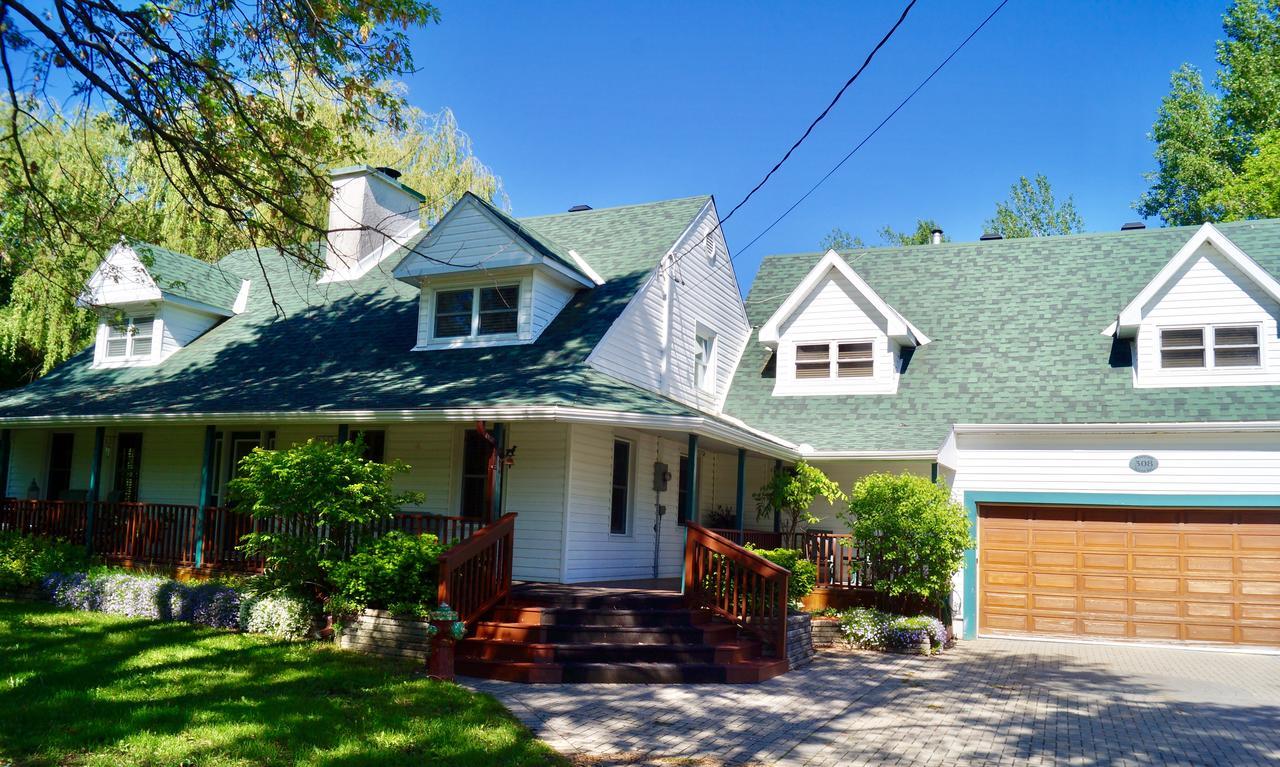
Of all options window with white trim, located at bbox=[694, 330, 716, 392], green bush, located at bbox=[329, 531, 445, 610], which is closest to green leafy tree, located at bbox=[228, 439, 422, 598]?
green bush, located at bbox=[329, 531, 445, 610]

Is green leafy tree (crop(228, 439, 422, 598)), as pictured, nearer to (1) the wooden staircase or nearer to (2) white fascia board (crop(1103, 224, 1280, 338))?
(1) the wooden staircase

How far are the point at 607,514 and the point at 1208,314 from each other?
10590 mm

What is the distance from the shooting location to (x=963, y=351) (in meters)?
18.5

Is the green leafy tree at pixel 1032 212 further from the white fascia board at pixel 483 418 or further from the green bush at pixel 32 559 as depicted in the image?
the green bush at pixel 32 559

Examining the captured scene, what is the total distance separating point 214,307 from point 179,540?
20.7ft

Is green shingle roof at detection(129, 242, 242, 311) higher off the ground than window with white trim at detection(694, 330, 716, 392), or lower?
higher

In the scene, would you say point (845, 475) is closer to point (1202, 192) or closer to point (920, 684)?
point (920, 684)

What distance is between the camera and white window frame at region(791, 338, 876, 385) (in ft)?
61.1

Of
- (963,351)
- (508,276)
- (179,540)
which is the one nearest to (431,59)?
(508,276)

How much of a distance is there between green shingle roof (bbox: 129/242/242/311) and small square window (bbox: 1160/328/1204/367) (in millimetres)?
17271

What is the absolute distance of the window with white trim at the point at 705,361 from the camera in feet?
61.4

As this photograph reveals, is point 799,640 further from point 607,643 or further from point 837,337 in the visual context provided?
point 837,337

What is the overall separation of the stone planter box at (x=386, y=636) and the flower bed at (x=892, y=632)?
650 cm

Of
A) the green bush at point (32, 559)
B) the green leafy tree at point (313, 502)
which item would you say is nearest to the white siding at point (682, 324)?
the green leafy tree at point (313, 502)
